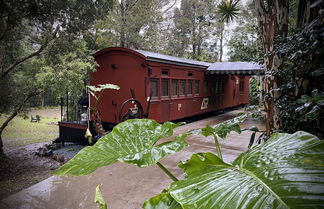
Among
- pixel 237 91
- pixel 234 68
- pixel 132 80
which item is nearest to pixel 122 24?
pixel 132 80

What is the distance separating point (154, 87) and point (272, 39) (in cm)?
444

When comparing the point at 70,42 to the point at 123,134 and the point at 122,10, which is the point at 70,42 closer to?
the point at 123,134

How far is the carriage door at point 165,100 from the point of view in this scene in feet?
21.9

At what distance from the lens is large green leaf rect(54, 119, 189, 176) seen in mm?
750

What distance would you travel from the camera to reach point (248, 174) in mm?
556

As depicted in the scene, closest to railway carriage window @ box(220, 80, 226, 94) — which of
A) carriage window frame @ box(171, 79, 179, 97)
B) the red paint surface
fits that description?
the red paint surface

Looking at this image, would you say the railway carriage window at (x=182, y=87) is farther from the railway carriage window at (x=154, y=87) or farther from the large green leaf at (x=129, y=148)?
the large green leaf at (x=129, y=148)

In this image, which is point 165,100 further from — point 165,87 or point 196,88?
point 196,88

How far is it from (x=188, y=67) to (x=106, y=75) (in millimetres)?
3100

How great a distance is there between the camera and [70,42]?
5.44 m

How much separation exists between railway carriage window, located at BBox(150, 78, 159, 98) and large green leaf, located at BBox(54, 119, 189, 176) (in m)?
5.18

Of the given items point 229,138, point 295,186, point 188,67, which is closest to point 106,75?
point 188,67

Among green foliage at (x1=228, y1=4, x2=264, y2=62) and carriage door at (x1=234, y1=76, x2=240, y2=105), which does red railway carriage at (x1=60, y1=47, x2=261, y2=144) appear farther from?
carriage door at (x1=234, y1=76, x2=240, y2=105)

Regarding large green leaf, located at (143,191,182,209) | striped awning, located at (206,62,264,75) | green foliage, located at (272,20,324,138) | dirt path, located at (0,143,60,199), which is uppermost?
striped awning, located at (206,62,264,75)
